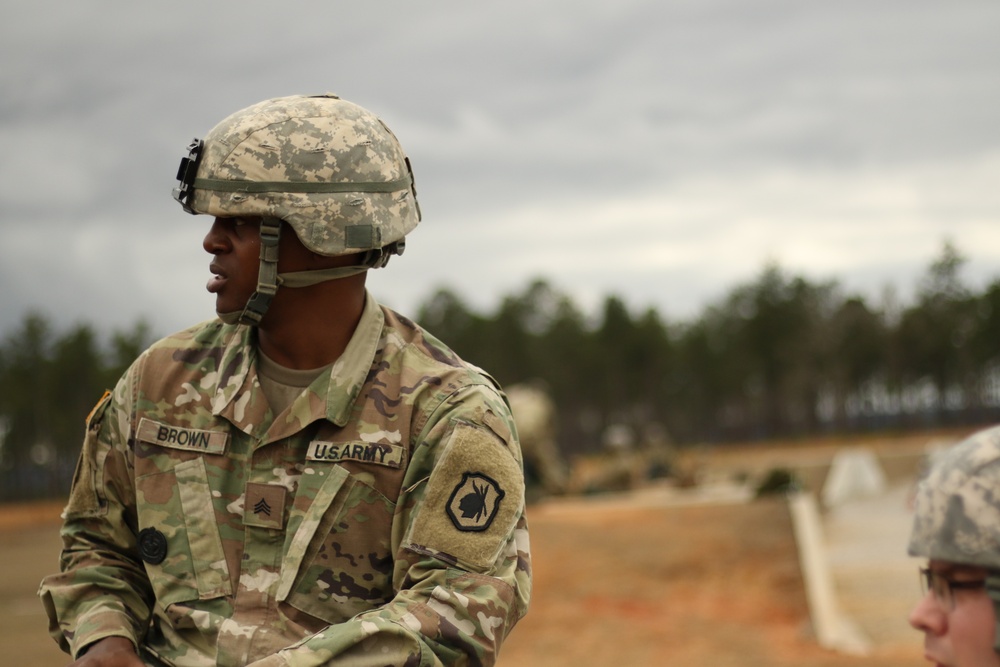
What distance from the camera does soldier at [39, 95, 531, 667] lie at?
2.96 metres

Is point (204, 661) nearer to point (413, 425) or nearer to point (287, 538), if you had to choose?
point (287, 538)

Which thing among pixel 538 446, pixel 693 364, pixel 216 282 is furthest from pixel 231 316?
pixel 693 364

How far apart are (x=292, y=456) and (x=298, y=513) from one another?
16 centimetres

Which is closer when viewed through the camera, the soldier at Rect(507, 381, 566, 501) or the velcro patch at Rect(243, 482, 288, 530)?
the velcro patch at Rect(243, 482, 288, 530)

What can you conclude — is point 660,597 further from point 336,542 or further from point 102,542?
point 336,542

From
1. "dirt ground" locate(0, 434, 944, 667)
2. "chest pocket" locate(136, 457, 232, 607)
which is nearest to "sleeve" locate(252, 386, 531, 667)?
"chest pocket" locate(136, 457, 232, 607)

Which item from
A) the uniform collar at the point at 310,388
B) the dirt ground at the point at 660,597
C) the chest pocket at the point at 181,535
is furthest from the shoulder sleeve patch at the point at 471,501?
the dirt ground at the point at 660,597

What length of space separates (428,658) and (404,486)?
17.9 inches

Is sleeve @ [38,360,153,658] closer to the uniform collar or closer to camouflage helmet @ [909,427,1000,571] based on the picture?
the uniform collar

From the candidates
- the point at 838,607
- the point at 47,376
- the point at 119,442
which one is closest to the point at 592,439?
the point at 47,376

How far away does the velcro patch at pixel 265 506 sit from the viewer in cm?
306

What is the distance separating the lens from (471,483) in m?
2.95

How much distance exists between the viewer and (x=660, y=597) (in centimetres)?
1680

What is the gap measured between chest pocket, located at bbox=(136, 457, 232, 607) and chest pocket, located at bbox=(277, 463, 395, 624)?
21 cm
